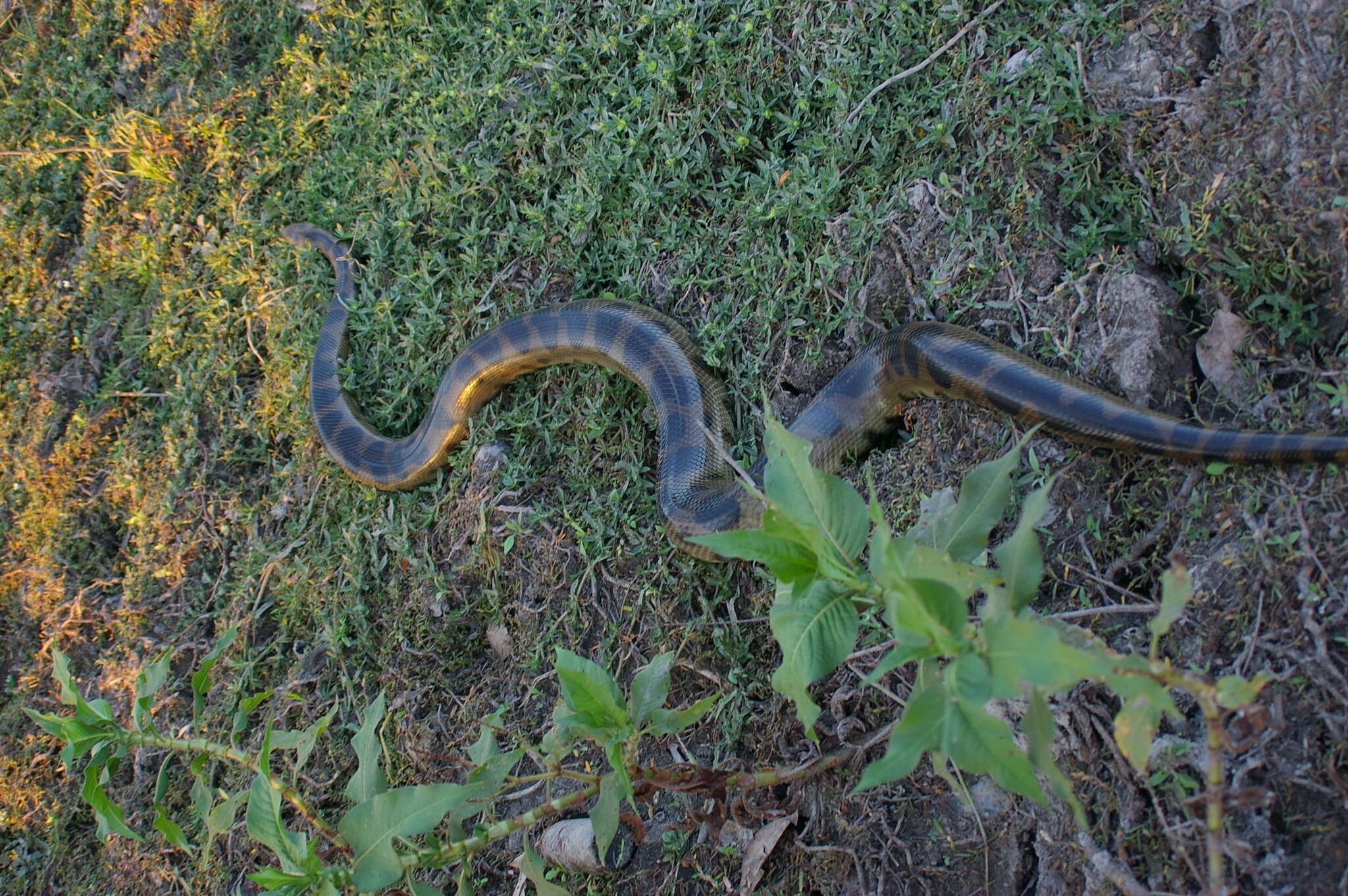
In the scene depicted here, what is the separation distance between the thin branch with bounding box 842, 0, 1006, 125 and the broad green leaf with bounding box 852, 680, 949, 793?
2.91 m

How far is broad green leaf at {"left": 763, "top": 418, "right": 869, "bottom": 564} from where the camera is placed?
2.21m

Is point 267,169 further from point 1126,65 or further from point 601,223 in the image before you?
point 1126,65

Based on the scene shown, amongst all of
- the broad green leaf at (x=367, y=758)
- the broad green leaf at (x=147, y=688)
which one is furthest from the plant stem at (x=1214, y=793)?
the broad green leaf at (x=147, y=688)

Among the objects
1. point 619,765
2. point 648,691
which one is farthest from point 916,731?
point 648,691

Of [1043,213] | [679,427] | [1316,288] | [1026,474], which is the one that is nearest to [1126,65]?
[1043,213]

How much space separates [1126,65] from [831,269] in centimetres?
134

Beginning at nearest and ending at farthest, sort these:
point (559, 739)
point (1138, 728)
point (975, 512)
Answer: point (1138, 728)
point (975, 512)
point (559, 739)

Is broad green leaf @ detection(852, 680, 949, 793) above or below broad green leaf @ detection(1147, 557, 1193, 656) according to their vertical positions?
below

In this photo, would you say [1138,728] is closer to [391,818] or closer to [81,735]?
[391,818]

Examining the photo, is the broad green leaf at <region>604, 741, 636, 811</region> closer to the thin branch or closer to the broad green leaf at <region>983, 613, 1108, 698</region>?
the broad green leaf at <region>983, 613, 1108, 698</region>

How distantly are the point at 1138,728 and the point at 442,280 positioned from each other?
4.01 metres

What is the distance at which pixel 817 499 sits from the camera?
2232 mm

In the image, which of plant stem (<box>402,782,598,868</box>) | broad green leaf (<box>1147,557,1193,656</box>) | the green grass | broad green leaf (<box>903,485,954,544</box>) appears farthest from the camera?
the green grass

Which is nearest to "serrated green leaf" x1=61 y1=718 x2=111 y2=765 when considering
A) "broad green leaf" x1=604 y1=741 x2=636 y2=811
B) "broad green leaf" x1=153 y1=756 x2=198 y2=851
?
"broad green leaf" x1=153 y1=756 x2=198 y2=851
